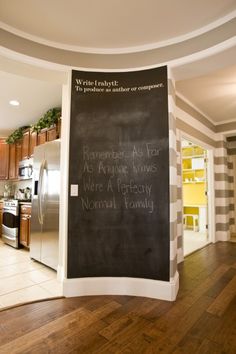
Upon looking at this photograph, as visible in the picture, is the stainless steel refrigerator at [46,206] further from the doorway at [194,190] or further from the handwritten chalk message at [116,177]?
the doorway at [194,190]

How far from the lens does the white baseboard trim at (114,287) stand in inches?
91.1

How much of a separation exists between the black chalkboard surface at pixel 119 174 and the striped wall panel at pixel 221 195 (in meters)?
3.22

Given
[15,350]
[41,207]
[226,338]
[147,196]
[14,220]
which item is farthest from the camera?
[14,220]

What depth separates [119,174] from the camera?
245cm

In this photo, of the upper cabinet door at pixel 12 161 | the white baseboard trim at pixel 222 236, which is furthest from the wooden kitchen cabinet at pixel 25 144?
the white baseboard trim at pixel 222 236

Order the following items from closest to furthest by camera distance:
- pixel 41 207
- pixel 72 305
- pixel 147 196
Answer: pixel 72 305
pixel 147 196
pixel 41 207

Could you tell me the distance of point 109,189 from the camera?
96.6 inches

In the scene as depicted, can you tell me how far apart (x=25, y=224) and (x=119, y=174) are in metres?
2.63

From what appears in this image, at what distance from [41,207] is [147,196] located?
1.75 meters

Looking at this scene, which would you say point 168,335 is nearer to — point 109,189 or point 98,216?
point 98,216

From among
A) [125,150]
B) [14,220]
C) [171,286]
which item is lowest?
[171,286]

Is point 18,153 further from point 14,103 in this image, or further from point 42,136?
point 14,103

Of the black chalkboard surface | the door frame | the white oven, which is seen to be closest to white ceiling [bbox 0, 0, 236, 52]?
the black chalkboard surface

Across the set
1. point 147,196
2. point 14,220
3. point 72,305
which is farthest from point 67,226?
point 14,220
